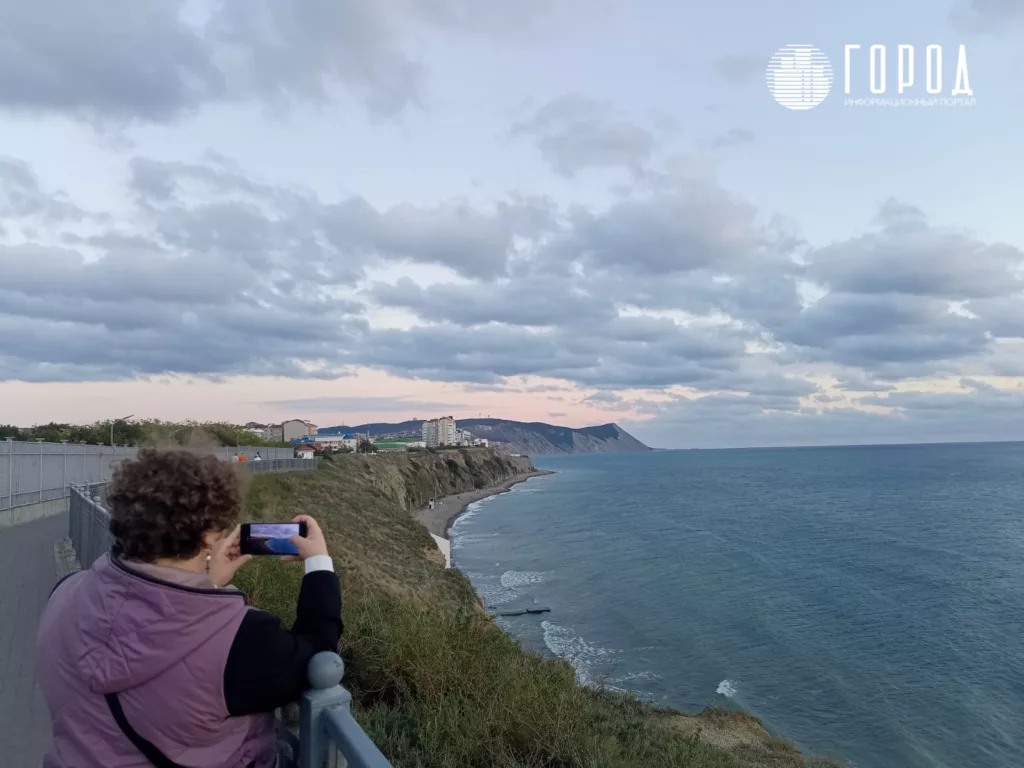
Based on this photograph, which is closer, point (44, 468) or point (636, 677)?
point (636, 677)

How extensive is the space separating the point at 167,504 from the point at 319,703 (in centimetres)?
77

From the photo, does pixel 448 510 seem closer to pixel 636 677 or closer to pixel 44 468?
pixel 44 468

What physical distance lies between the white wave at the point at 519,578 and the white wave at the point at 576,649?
825cm

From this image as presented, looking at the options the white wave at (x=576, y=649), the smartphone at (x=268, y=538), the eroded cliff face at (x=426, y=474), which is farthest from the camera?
the eroded cliff face at (x=426, y=474)

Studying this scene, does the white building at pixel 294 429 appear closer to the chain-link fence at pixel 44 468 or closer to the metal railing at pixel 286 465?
the metal railing at pixel 286 465

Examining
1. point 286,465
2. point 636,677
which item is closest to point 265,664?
point 636,677

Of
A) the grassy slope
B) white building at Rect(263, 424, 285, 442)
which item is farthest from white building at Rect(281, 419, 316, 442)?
the grassy slope

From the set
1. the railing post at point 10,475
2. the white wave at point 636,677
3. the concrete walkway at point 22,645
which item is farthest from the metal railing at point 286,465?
the concrete walkway at point 22,645

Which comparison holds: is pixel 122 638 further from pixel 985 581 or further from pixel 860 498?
pixel 860 498

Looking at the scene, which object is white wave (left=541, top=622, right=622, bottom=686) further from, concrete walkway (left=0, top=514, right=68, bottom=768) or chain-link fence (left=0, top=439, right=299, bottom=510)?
concrete walkway (left=0, top=514, right=68, bottom=768)

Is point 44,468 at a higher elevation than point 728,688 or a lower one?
higher

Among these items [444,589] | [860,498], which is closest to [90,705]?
[444,589]

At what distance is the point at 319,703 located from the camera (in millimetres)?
2176

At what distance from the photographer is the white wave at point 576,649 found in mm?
20998
